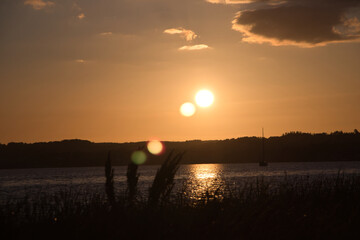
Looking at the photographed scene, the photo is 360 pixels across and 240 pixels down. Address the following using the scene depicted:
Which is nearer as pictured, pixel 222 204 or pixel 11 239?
pixel 11 239

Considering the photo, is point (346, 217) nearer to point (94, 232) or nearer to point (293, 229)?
point (293, 229)

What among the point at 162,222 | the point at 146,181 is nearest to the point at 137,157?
the point at 162,222

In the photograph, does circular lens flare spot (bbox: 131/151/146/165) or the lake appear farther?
the lake

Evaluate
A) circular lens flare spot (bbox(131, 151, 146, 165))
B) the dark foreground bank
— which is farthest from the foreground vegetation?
circular lens flare spot (bbox(131, 151, 146, 165))

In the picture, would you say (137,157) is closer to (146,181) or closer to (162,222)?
(162,222)

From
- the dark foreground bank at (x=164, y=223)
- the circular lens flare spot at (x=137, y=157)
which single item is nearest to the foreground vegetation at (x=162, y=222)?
the dark foreground bank at (x=164, y=223)

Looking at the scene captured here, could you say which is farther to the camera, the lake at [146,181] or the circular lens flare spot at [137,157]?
the lake at [146,181]

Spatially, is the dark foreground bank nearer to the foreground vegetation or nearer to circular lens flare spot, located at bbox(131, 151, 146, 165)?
the foreground vegetation

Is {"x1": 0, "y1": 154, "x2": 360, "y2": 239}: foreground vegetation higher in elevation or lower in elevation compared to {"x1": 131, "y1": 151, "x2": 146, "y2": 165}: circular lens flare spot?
lower

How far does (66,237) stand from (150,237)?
1738mm

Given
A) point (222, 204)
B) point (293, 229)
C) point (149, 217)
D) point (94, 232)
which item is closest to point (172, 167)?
point (149, 217)

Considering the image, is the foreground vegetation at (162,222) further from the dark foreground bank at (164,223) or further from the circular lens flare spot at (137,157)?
the circular lens flare spot at (137,157)

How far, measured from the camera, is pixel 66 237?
9633mm

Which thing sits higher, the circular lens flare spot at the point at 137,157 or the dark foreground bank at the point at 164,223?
Answer: the circular lens flare spot at the point at 137,157
